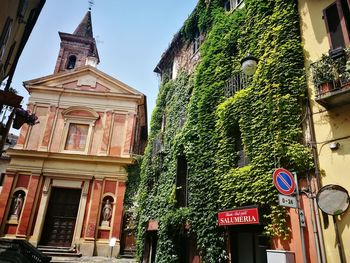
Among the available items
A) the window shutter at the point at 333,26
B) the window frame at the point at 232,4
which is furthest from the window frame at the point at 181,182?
the window shutter at the point at 333,26

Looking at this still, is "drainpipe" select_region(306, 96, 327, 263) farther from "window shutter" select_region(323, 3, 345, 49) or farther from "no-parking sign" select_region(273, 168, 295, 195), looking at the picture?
"window shutter" select_region(323, 3, 345, 49)

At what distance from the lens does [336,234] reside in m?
6.40

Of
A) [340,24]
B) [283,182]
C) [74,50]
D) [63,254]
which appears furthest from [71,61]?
[283,182]

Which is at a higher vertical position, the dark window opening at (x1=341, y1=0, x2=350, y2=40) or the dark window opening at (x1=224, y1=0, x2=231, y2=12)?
the dark window opening at (x1=224, y1=0, x2=231, y2=12)

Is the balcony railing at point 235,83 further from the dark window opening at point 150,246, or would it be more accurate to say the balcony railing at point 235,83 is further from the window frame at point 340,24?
the dark window opening at point 150,246

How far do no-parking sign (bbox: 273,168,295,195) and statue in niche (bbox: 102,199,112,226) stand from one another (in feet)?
53.3

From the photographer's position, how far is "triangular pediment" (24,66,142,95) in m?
23.9

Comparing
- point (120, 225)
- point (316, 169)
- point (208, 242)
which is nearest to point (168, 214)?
point (208, 242)

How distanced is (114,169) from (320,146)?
16.2 metres

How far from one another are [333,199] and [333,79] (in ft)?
9.72

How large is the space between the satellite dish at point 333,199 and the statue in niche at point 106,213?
16.0 m

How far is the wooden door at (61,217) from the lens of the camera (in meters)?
19.3

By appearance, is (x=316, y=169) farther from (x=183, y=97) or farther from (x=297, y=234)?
(x=183, y=97)

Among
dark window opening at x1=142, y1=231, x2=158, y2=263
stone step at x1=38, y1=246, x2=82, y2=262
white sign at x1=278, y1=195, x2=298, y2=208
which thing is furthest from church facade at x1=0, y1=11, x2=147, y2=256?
white sign at x1=278, y1=195, x2=298, y2=208
